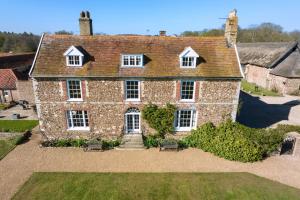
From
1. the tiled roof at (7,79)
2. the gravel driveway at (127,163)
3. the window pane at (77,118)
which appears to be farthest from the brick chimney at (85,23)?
the tiled roof at (7,79)

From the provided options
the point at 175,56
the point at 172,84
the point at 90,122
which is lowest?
the point at 90,122

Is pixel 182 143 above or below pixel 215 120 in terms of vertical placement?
below

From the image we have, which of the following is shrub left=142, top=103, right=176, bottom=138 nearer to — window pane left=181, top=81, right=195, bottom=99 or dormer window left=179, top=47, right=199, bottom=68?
window pane left=181, top=81, right=195, bottom=99

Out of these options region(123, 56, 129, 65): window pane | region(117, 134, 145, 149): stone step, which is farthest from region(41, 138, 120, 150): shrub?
region(123, 56, 129, 65): window pane

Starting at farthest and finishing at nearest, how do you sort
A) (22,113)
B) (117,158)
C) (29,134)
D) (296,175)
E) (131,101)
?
1. (22,113)
2. (29,134)
3. (131,101)
4. (117,158)
5. (296,175)

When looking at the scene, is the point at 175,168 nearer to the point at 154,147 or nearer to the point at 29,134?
the point at 154,147

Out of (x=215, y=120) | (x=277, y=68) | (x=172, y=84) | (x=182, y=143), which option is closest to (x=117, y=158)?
(x=182, y=143)
